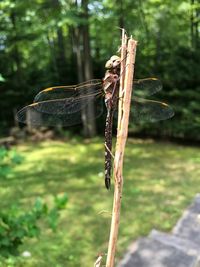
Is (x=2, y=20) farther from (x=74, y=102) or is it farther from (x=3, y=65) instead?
(x=74, y=102)

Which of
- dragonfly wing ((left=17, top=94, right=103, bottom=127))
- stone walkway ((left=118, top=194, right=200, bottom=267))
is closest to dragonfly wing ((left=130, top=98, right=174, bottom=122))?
dragonfly wing ((left=17, top=94, right=103, bottom=127))

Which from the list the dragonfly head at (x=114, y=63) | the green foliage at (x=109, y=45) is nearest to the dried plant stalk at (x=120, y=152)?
the dragonfly head at (x=114, y=63)

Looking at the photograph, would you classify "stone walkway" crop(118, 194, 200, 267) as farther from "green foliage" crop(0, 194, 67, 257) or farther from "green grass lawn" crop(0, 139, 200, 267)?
"green foliage" crop(0, 194, 67, 257)

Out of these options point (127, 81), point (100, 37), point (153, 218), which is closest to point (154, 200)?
point (153, 218)

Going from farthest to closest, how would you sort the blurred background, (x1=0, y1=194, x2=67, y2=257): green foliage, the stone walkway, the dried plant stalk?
the blurred background, the stone walkway, (x1=0, y1=194, x2=67, y2=257): green foliage, the dried plant stalk

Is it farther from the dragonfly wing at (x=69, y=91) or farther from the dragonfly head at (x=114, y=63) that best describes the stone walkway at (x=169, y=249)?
the dragonfly head at (x=114, y=63)

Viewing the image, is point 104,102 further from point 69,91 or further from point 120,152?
point 120,152
